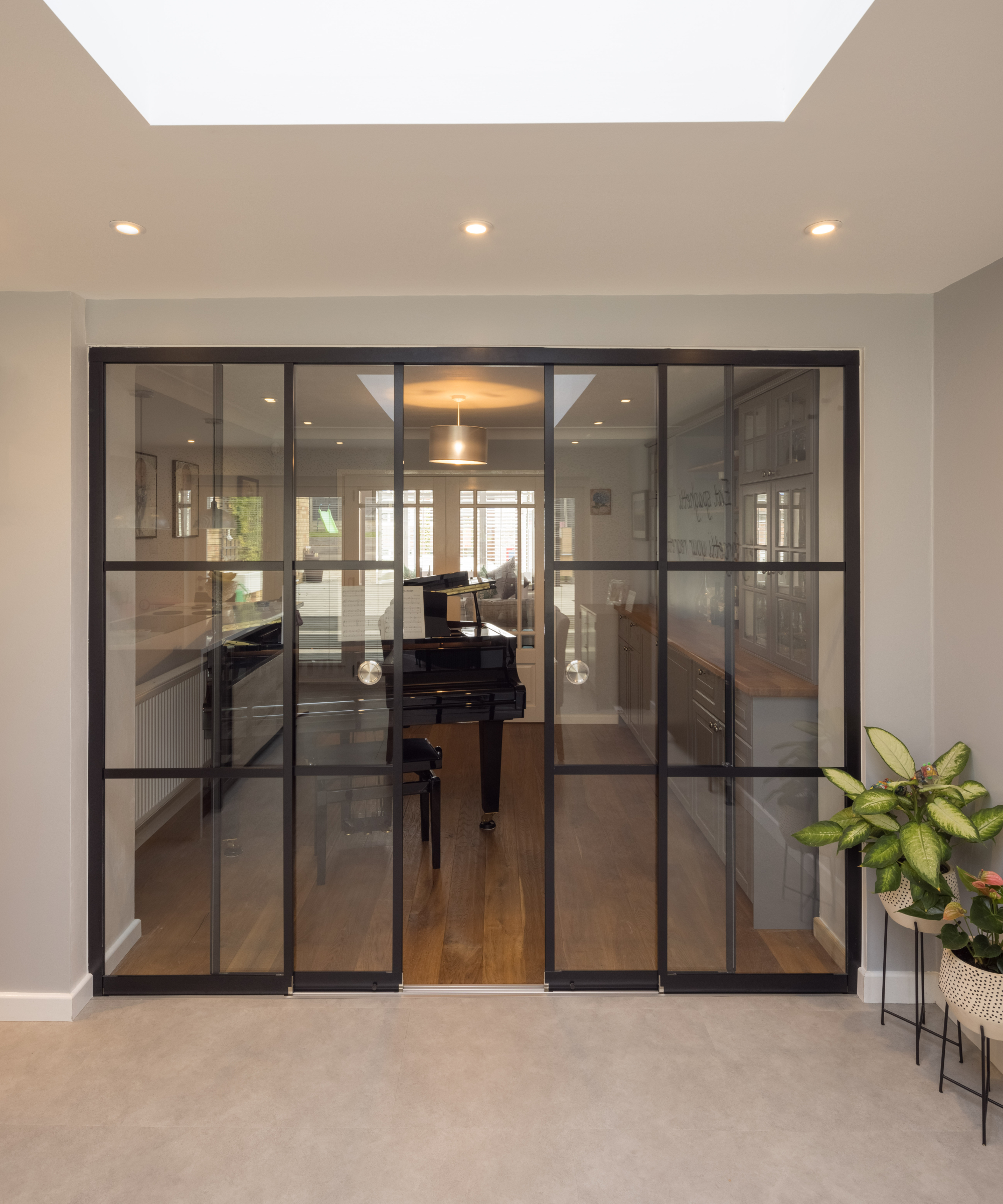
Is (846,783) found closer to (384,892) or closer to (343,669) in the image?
(384,892)

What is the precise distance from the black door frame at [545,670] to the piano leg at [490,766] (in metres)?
1.63

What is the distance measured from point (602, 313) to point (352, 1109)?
2.68 m

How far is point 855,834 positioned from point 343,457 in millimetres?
2119

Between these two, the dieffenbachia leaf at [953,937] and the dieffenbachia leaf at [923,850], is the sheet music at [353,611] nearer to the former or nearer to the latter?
the dieffenbachia leaf at [923,850]

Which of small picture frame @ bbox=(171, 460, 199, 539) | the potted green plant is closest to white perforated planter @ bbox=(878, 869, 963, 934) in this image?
the potted green plant

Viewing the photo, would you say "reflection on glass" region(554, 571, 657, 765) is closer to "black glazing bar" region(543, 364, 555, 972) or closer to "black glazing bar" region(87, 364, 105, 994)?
"black glazing bar" region(543, 364, 555, 972)

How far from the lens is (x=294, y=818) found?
297 cm

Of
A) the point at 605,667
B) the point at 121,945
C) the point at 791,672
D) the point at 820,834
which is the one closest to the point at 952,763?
the point at 820,834

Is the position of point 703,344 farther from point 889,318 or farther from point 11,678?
point 11,678

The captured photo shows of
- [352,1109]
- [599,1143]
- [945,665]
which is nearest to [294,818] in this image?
[352,1109]

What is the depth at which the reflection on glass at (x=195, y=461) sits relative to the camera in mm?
2877

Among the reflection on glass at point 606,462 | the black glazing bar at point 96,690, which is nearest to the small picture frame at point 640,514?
the reflection on glass at point 606,462

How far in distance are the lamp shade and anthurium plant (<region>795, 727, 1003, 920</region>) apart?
3035 mm

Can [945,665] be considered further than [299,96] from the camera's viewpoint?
Yes
